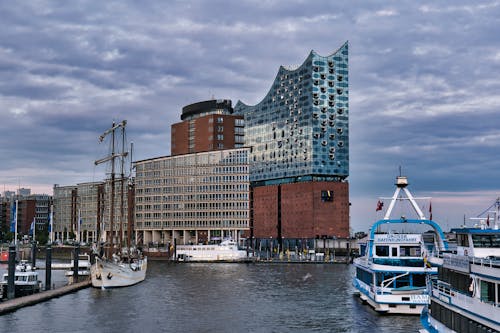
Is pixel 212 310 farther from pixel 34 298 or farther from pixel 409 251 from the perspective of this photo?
pixel 409 251

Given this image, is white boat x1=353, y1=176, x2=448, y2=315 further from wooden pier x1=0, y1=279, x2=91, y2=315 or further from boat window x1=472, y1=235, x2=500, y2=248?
wooden pier x1=0, y1=279, x2=91, y2=315

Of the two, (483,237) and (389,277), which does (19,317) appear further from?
(483,237)

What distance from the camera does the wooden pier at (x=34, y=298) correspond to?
72806mm

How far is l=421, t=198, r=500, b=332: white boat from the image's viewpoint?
35844mm

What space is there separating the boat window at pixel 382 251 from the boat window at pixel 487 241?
91.7 ft

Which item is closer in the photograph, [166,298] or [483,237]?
[483,237]

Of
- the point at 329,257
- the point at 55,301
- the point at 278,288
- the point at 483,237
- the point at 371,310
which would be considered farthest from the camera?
the point at 329,257

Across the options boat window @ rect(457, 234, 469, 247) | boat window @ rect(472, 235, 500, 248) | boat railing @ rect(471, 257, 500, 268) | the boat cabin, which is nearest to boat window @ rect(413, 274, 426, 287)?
boat window @ rect(457, 234, 469, 247)

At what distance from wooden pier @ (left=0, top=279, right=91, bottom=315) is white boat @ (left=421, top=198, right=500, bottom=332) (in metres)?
48.1

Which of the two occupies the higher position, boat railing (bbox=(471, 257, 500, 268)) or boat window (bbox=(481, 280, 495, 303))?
boat railing (bbox=(471, 257, 500, 268))

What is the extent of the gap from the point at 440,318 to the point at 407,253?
2486cm

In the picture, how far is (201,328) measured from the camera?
6550cm

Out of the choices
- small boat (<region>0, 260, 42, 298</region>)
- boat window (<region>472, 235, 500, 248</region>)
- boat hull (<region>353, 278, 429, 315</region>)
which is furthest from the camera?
small boat (<region>0, 260, 42, 298</region>)

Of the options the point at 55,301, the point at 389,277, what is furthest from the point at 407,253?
the point at 55,301
